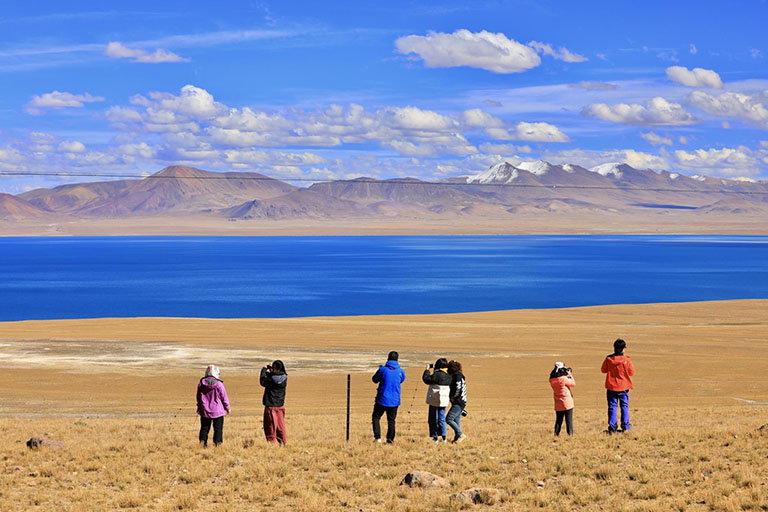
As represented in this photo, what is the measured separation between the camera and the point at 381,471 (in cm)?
1109

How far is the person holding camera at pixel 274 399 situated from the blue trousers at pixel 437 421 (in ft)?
7.44

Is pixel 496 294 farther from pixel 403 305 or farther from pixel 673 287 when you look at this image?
pixel 673 287

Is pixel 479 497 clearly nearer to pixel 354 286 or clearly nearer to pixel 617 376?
pixel 617 376

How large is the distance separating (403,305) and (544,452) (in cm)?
5327

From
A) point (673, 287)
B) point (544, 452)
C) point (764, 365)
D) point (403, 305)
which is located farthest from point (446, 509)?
point (673, 287)

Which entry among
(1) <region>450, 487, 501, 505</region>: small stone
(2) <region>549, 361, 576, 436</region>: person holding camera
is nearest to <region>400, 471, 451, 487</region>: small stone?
(1) <region>450, 487, 501, 505</region>: small stone

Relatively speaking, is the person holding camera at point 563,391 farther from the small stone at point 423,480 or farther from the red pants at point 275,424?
the red pants at point 275,424

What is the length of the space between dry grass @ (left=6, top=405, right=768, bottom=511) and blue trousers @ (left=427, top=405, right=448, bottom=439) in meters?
0.29

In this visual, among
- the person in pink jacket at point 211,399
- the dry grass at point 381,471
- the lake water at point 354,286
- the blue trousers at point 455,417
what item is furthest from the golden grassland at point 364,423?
the lake water at point 354,286

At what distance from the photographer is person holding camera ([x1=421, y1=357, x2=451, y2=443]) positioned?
12797 millimetres

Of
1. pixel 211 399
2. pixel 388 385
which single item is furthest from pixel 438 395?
pixel 211 399

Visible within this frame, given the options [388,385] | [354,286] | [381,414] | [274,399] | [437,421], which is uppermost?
[354,286]

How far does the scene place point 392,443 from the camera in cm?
1303

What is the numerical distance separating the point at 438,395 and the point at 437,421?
0.49 metres
